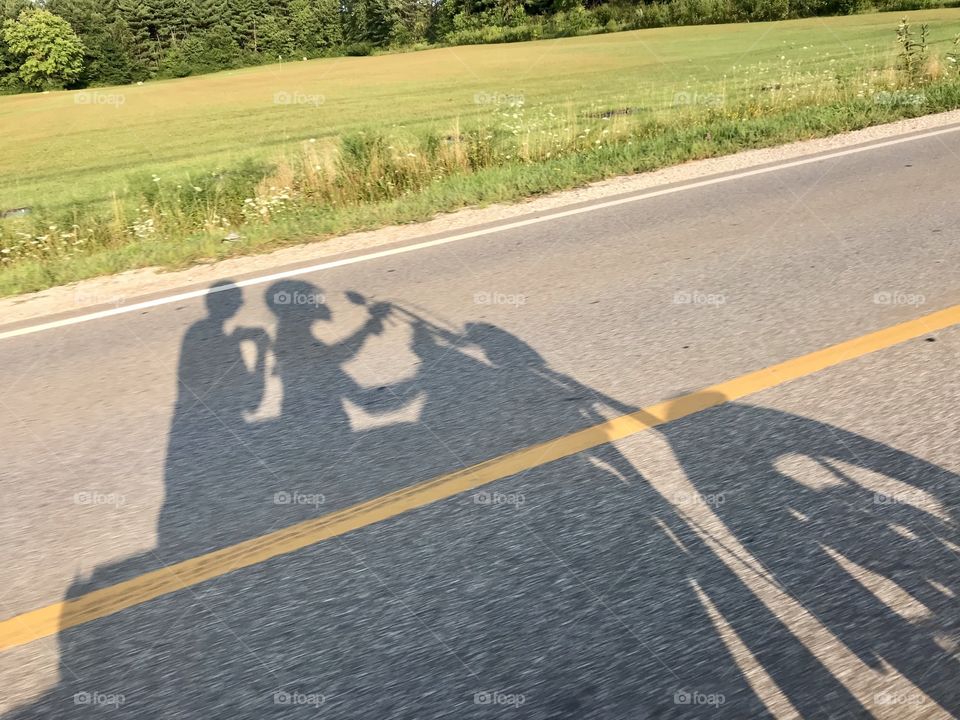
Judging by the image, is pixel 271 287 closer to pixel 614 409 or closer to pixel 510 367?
pixel 510 367

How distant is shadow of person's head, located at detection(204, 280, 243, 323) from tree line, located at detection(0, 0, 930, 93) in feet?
204

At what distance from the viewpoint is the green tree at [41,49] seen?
95.3 meters

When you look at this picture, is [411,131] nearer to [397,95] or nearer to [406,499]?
[406,499]

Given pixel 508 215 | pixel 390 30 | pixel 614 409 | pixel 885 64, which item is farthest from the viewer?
pixel 390 30

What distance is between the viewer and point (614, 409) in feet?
15.2

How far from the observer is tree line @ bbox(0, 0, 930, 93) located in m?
78.5

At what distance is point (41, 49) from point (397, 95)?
248 feet

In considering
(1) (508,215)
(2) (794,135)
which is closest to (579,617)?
(1) (508,215)

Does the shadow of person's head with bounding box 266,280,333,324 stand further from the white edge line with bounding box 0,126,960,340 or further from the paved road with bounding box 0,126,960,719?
the white edge line with bounding box 0,126,960,340

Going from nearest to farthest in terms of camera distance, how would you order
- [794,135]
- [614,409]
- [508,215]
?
[614,409] → [508,215] → [794,135]

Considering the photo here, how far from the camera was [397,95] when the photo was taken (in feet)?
123

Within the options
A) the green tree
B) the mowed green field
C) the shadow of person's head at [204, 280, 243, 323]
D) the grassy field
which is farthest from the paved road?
the green tree

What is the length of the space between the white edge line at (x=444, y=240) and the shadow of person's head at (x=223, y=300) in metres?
0.03

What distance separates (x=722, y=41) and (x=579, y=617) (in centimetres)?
4613
